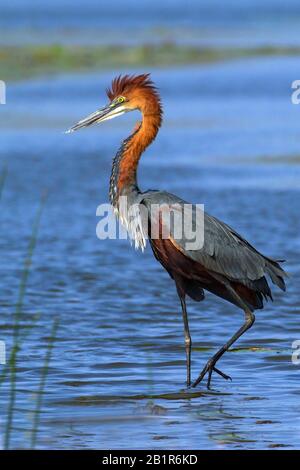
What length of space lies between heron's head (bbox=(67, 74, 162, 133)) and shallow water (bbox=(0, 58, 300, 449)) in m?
1.57

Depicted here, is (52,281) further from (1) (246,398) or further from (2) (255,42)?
(2) (255,42)

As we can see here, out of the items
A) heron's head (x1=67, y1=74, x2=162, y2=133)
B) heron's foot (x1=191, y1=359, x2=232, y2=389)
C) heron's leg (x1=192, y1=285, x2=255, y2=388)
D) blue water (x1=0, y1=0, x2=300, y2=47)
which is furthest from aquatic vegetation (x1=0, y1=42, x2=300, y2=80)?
heron's foot (x1=191, y1=359, x2=232, y2=389)

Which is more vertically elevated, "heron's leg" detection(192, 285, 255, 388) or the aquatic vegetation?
the aquatic vegetation

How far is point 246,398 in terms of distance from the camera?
780 centimetres

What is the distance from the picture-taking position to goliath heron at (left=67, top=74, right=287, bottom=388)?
8.09 metres

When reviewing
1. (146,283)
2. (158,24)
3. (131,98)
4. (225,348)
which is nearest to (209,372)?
(225,348)

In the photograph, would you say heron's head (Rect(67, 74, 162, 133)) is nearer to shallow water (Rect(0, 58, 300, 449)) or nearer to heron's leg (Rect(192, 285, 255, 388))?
heron's leg (Rect(192, 285, 255, 388))

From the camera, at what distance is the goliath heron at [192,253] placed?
318 inches

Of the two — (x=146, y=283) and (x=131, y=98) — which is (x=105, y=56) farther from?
(x=131, y=98)

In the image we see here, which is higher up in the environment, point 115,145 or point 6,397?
point 115,145

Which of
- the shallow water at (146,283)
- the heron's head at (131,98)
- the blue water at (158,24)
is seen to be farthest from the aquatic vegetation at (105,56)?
the heron's head at (131,98)

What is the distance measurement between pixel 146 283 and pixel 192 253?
329 cm

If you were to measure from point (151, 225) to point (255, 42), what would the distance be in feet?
83.9

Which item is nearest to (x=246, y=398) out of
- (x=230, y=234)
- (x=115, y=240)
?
(x=230, y=234)
